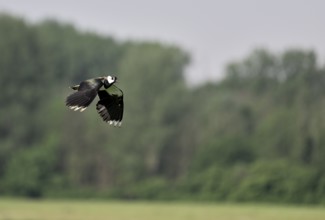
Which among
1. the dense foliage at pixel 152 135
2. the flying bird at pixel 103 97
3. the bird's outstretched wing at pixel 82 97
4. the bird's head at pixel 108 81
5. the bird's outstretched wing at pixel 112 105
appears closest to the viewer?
the bird's outstretched wing at pixel 82 97

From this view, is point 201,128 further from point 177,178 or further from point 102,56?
point 102,56

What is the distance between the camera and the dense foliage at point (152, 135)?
63500 millimetres

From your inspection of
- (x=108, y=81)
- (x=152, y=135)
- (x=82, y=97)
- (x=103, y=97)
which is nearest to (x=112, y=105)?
(x=103, y=97)

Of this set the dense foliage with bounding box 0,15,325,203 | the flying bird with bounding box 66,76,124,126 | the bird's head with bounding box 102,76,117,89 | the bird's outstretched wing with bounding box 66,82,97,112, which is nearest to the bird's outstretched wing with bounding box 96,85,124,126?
the flying bird with bounding box 66,76,124,126

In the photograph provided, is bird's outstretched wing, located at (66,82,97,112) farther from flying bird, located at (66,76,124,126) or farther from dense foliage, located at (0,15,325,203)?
dense foliage, located at (0,15,325,203)

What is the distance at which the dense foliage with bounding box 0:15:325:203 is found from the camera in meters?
63.5

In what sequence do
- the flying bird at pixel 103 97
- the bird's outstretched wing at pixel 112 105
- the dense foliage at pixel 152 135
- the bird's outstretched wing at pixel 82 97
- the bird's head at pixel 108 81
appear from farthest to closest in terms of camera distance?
the dense foliage at pixel 152 135, the bird's outstretched wing at pixel 112 105, the bird's head at pixel 108 81, the flying bird at pixel 103 97, the bird's outstretched wing at pixel 82 97

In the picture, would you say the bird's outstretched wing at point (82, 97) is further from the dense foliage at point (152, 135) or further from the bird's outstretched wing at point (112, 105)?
the dense foliage at point (152, 135)

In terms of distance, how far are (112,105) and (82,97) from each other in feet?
6.64

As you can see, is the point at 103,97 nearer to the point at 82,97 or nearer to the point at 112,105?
the point at 112,105

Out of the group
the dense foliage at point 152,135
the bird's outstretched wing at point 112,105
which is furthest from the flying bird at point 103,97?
the dense foliage at point 152,135

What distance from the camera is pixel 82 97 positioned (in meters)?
15.4

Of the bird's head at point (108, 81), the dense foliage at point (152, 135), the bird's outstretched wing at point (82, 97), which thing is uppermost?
the dense foliage at point (152, 135)

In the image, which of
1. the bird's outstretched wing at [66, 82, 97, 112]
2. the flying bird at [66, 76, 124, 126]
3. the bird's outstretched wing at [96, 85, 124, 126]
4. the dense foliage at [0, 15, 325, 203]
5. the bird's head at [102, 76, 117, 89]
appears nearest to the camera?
the bird's outstretched wing at [66, 82, 97, 112]
